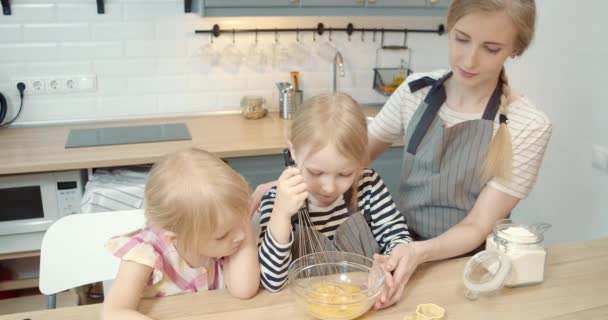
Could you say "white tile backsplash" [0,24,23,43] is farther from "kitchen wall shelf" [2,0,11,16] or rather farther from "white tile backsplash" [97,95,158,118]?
"white tile backsplash" [97,95,158,118]

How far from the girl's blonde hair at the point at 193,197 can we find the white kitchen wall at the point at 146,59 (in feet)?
5.71

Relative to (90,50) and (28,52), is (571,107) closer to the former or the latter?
(90,50)

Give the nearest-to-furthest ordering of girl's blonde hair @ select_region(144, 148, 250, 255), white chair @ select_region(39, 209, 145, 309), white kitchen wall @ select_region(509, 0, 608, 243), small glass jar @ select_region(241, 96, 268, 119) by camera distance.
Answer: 1. girl's blonde hair @ select_region(144, 148, 250, 255)
2. white chair @ select_region(39, 209, 145, 309)
3. white kitchen wall @ select_region(509, 0, 608, 243)
4. small glass jar @ select_region(241, 96, 268, 119)

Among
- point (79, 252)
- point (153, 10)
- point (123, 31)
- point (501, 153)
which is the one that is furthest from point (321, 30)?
point (79, 252)

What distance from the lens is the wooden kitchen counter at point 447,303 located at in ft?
3.46

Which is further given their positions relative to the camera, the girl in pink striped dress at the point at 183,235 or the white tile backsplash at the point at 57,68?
the white tile backsplash at the point at 57,68

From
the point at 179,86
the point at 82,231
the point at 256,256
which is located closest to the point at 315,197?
the point at 256,256

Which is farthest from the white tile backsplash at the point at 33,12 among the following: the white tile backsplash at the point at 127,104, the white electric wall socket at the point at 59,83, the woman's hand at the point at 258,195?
the woman's hand at the point at 258,195

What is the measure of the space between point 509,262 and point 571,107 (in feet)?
5.19

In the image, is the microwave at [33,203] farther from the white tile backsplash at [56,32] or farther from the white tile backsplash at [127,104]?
the white tile backsplash at [56,32]

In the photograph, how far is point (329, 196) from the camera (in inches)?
50.5

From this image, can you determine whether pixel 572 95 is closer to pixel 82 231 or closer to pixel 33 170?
pixel 82 231

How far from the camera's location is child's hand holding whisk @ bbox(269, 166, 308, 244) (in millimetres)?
1079

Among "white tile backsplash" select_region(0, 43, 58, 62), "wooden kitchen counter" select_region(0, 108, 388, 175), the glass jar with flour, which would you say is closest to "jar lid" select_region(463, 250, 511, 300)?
the glass jar with flour
